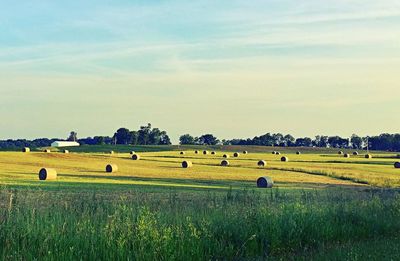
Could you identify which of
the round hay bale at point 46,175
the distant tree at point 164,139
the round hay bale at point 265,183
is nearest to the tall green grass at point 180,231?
the round hay bale at point 265,183

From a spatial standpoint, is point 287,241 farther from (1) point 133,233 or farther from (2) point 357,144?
(2) point 357,144

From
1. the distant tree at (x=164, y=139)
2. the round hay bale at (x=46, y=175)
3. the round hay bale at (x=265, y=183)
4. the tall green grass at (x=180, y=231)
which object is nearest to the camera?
the tall green grass at (x=180, y=231)

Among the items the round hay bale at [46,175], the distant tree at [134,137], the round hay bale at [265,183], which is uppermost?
the distant tree at [134,137]

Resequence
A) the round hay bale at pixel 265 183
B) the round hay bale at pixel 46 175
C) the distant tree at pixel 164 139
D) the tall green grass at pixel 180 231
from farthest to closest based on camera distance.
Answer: the distant tree at pixel 164 139 → the round hay bale at pixel 46 175 → the round hay bale at pixel 265 183 → the tall green grass at pixel 180 231

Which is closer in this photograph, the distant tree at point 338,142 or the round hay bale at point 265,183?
the round hay bale at point 265,183

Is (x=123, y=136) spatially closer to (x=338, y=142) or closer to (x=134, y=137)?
(x=134, y=137)

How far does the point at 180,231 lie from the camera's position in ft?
37.4

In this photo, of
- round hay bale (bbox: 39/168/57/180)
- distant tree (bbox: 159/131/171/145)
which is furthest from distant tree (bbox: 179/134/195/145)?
round hay bale (bbox: 39/168/57/180)

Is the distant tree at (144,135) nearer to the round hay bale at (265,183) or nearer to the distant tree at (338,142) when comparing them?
the distant tree at (338,142)

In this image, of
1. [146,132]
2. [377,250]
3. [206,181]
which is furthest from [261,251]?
[146,132]

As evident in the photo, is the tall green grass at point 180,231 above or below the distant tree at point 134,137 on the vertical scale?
below

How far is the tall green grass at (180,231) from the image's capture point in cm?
998

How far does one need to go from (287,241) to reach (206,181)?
23.5 meters

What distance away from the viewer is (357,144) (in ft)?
582
